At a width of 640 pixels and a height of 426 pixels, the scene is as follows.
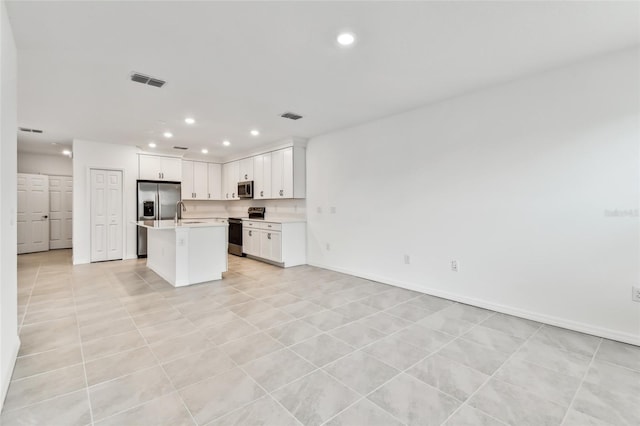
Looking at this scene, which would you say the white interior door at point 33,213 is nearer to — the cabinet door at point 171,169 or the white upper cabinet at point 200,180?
the cabinet door at point 171,169

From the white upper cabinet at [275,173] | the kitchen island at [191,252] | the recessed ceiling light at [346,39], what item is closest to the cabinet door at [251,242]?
the white upper cabinet at [275,173]

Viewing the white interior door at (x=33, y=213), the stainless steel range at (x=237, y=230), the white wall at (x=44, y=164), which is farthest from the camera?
the white wall at (x=44, y=164)

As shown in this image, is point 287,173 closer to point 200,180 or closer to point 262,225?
point 262,225

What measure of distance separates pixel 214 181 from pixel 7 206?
610 centimetres

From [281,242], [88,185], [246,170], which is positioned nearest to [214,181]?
[246,170]

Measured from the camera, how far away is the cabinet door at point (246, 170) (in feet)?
22.9

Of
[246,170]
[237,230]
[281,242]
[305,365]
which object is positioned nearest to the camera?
[305,365]

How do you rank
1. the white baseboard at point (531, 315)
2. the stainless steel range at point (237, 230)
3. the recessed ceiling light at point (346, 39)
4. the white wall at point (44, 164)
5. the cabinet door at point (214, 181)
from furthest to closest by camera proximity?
the cabinet door at point (214, 181) < the white wall at point (44, 164) < the stainless steel range at point (237, 230) < the white baseboard at point (531, 315) < the recessed ceiling light at point (346, 39)

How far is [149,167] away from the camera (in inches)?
265

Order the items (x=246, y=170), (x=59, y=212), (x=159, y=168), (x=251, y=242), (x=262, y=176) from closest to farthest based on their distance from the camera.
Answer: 1. (x=251, y=242)
2. (x=262, y=176)
3. (x=159, y=168)
4. (x=246, y=170)
5. (x=59, y=212)

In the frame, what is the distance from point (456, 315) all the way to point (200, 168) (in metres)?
6.91

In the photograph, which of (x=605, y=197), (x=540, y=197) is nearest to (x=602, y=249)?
(x=605, y=197)

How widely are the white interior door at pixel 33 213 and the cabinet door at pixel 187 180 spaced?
3.53 meters

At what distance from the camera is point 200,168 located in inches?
308
